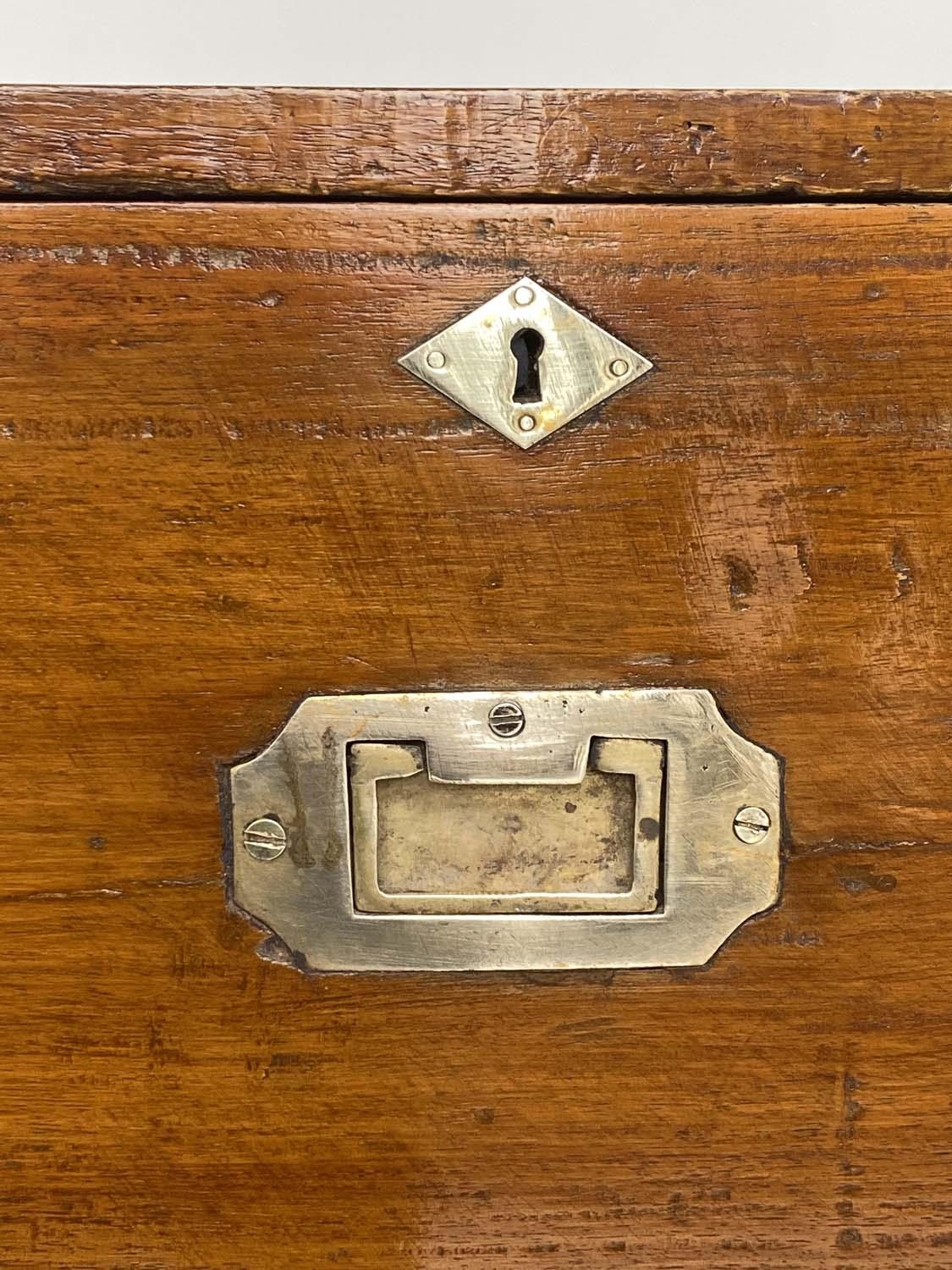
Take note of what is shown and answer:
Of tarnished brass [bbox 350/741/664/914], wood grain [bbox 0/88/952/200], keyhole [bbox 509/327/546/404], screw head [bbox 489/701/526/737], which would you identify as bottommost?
tarnished brass [bbox 350/741/664/914]

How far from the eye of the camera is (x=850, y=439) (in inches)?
22.1

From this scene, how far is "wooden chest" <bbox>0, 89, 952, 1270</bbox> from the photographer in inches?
21.2

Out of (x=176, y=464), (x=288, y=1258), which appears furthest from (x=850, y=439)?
(x=288, y=1258)

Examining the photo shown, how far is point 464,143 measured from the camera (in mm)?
531

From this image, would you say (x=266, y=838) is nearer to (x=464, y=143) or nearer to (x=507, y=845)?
(x=507, y=845)

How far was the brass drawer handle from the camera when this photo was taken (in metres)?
0.59

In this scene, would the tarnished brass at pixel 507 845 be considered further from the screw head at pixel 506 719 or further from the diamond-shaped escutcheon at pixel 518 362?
the diamond-shaped escutcheon at pixel 518 362

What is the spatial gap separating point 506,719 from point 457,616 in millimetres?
62

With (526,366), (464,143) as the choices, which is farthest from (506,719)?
(464,143)

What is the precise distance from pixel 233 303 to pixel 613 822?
341 millimetres

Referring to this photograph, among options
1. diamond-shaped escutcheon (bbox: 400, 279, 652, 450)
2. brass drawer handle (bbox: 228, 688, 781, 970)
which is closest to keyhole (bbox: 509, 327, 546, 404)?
diamond-shaped escutcheon (bbox: 400, 279, 652, 450)

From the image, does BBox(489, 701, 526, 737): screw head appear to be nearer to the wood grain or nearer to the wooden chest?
the wooden chest

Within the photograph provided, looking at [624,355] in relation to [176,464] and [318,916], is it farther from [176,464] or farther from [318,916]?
[318,916]

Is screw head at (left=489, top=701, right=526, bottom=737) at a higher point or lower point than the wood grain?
lower
